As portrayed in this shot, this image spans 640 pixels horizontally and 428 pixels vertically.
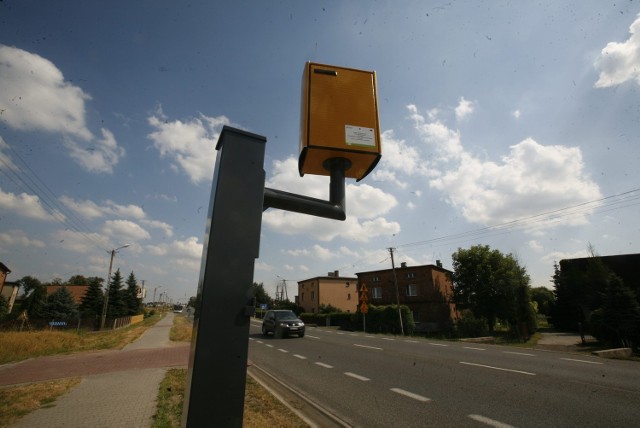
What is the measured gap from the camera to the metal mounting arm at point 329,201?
1607 millimetres

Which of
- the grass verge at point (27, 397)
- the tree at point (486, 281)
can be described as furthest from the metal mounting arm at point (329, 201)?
the tree at point (486, 281)

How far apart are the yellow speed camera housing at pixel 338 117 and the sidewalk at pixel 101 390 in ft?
17.2

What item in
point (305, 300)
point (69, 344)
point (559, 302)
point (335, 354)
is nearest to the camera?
point (335, 354)

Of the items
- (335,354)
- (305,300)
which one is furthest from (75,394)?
(305,300)

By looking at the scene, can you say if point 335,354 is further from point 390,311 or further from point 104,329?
point 104,329

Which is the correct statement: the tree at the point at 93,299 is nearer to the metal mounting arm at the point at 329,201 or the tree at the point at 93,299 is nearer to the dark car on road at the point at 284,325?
the dark car on road at the point at 284,325

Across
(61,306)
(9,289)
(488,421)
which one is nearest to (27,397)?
(488,421)

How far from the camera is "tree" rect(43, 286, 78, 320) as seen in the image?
34.1 metres

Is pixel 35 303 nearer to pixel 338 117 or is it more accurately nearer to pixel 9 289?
pixel 9 289

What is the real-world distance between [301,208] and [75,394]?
776cm

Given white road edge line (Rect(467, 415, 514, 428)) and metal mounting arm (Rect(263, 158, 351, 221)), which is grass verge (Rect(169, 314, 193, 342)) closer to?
white road edge line (Rect(467, 415, 514, 428))

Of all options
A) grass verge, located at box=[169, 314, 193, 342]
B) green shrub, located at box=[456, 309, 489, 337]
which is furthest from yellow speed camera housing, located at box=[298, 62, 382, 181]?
A: green shrub, located at box=[456, 309, 489, 337]

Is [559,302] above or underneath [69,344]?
above

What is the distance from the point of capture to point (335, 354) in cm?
1157
